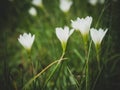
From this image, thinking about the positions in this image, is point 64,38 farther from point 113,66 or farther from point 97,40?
point 113,66

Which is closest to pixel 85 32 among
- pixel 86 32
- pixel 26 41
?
pixel 86 32

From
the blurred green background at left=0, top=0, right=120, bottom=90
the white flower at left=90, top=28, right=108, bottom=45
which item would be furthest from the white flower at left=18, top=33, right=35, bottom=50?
the white flower at left=90, top=28, right=108, bottom=45

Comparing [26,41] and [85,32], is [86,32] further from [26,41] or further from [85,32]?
[26,41]

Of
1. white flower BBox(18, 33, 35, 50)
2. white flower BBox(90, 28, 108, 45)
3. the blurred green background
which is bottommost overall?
white flower BBox(90, 28, 108, 45)

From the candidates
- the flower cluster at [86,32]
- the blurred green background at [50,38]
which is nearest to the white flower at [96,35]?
the flower cluster at [86,32]

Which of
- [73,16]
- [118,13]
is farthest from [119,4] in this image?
[73,16]

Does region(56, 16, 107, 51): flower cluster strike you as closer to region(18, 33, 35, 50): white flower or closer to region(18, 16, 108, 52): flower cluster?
region(18, 16, 108, 52): flower cluster

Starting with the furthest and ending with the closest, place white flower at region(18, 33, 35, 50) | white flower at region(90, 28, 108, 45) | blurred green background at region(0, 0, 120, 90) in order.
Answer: blurred green background at region(0, 0, 120, 90), white flower at region(18, 33, 35, 50), white flower at region(90, 28, 108, 45)

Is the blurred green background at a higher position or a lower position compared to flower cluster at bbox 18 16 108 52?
higher

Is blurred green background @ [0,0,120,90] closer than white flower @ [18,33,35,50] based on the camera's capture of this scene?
No
